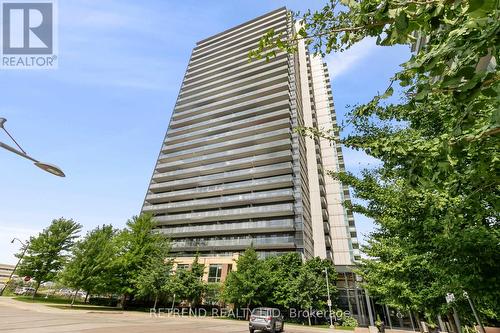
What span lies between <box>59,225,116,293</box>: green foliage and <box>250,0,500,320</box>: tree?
103 ft

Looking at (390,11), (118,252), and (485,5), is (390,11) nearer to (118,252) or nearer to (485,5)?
(485,5)

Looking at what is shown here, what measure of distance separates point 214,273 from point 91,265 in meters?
18.5

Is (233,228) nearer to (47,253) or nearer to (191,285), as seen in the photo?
(191,285)

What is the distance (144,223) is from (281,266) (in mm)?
19821

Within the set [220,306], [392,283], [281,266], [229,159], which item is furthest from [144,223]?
[392,283]

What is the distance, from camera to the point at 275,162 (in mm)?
56344

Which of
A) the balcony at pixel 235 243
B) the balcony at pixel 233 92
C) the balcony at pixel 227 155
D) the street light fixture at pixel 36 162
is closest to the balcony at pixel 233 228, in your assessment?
the balcony at pixel 235 243

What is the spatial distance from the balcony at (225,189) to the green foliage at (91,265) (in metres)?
27.0

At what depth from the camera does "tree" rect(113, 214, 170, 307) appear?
33.4 meters

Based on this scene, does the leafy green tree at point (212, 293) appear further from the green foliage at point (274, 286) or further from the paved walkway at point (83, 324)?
the paved walkway at point (83, 324)

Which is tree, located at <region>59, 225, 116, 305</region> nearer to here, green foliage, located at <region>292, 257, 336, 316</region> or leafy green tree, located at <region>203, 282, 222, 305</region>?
leafy green tree, located at <region>203, 282, 222, 305</region>

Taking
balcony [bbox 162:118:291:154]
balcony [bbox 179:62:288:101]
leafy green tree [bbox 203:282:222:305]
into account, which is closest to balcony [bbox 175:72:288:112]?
balcony [bbox 179:62:288:101]

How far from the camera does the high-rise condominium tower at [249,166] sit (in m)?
50.2

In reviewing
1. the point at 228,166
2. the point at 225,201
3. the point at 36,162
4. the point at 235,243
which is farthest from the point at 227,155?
the point at 36,162
